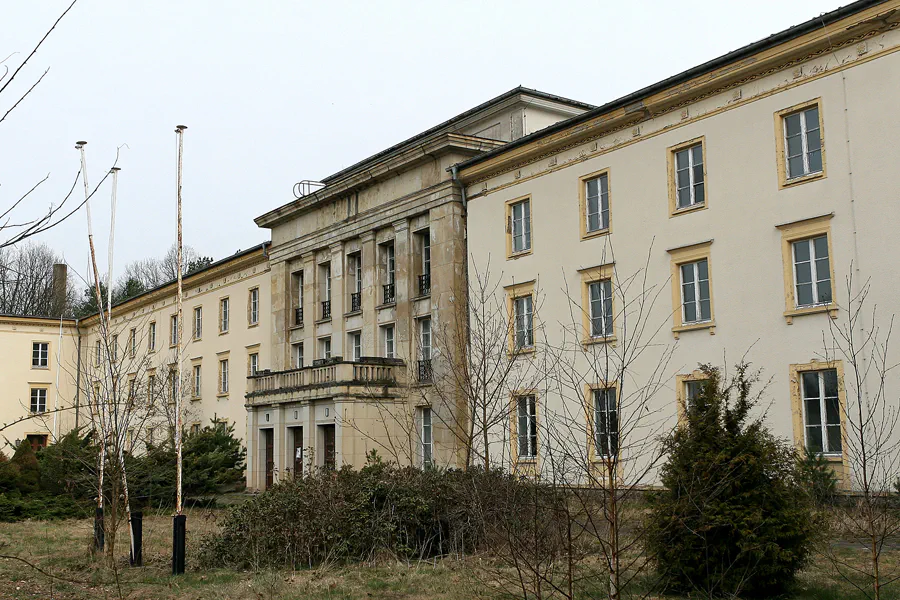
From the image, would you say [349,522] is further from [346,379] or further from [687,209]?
[346,379]

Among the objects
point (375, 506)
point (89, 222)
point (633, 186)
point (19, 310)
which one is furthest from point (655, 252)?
point (19, 310)

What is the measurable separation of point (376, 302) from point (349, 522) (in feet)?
66.7

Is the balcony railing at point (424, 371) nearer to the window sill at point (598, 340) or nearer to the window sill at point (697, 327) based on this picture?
the window sill at point (598, 340)

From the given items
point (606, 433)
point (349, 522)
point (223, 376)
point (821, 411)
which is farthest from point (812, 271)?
point (223, 376)

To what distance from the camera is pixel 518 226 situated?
30.7 meters

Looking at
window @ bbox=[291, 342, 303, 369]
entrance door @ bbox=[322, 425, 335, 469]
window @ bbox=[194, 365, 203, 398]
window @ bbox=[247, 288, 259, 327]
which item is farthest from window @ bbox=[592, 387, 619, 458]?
window @ bbox=[194, 365, 203, 398]

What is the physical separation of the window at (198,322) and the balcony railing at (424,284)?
21637mm

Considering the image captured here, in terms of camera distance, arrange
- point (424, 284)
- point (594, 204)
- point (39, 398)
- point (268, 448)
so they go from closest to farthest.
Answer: point (594, 204) → point (424, 284) → point (268, 448) → point (39, 398)

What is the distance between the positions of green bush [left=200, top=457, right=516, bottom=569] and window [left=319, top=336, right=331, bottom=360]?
22.3 meters

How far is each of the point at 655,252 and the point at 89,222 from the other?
47.7ft

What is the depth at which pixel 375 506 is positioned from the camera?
1666cm

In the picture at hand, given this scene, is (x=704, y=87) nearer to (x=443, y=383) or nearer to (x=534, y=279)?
(x=534, y=279)

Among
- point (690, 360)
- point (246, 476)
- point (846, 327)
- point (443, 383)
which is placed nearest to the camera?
point (846, 327)

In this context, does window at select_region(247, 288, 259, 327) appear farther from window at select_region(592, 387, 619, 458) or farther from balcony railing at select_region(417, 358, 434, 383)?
window at select_region(592, 387, 619, 458)
